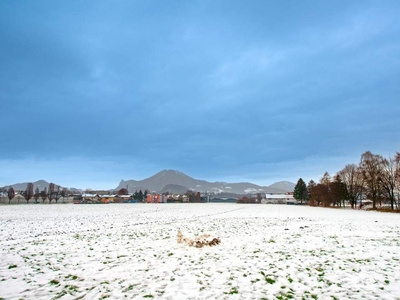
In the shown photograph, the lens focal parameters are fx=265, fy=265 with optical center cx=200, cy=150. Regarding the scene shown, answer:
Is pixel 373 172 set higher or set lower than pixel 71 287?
higher

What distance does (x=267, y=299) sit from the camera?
27.1 feet

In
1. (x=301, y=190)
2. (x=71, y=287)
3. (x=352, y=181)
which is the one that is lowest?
(x=301, y=190)

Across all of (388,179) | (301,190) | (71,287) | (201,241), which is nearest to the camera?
(71,287)

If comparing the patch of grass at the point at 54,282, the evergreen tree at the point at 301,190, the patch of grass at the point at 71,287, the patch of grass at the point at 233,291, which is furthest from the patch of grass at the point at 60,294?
the evergreen tree at the point at 301,190

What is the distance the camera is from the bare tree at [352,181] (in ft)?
293

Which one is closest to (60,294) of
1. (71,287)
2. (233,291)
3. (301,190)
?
(71,287)

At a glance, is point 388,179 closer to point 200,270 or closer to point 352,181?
point 352,181

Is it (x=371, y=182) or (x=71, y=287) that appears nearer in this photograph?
(x=71, y=287)

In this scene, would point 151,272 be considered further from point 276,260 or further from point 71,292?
point 276,260

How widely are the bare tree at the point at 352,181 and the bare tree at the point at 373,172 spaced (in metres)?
5.90

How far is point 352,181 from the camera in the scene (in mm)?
95312

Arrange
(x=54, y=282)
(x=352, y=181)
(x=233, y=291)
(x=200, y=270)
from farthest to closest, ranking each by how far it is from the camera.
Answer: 1. (x=352, y=181)
2. (x=200, y=270)
3. (x=54, y=282)
4. (x=233, y=291)

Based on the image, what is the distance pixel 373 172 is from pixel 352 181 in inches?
865

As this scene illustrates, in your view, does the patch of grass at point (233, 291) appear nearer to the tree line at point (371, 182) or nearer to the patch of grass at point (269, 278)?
the patch of grass at point (269, 278)
